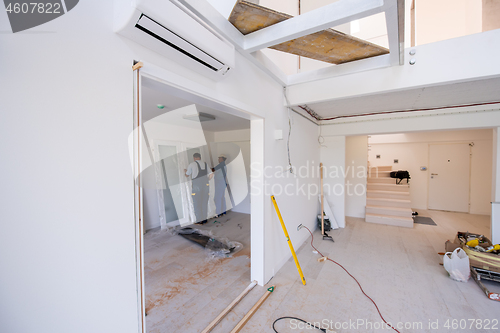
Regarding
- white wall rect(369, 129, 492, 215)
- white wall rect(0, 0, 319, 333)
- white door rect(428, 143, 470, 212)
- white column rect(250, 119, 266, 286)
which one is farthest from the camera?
white door rect(428, 143, 470, 212)

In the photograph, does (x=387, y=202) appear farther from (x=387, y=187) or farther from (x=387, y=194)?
(x=387, y=187)

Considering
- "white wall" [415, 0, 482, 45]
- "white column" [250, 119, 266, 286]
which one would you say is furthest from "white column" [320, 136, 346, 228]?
"white column" [250, 119, 266, 286]

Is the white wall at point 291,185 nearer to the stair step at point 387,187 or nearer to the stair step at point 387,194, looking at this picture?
the stair step at point 387,194

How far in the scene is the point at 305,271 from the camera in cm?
271

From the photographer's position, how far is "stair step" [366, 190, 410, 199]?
17.2 feet

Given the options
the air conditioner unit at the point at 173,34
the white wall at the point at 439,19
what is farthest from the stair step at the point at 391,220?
the air conditioner unit at the point at 173,34

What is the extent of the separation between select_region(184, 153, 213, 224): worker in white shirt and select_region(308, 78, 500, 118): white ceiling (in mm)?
2899

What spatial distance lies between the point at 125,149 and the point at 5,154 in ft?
1.28

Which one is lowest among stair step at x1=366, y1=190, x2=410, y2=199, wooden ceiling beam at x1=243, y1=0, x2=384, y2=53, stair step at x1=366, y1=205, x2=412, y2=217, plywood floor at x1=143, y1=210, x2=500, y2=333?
plywood floor at x1=143, y1=210, x2=500, y2=333

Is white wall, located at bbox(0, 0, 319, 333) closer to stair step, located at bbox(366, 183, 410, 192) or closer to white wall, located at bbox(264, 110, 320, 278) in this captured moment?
white wall, located at bbox(264, 110, 320, 278)

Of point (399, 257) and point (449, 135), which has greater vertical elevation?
point (449, 135)

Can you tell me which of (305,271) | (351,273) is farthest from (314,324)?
(351,273)

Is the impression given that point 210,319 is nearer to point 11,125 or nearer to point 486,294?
point 11,125

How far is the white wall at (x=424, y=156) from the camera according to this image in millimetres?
5445
